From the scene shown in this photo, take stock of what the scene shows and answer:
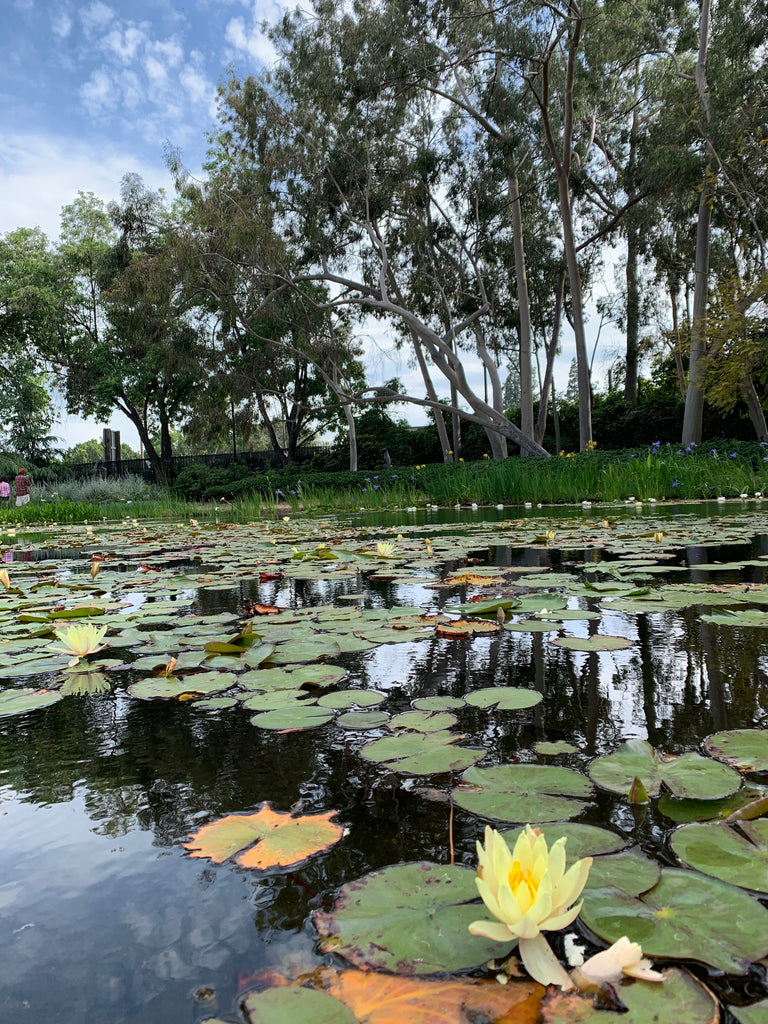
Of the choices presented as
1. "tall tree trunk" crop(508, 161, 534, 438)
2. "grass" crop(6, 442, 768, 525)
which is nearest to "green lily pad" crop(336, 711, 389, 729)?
"grass" crop(6, 442, 768, 525)

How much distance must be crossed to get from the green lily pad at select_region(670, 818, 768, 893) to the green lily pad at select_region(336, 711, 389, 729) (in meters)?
0.43

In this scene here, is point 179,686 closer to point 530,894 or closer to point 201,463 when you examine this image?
point 530,894

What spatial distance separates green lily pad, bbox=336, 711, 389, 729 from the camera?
90 centimetres

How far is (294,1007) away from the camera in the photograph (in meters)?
0.40

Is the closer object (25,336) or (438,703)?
(438,703)

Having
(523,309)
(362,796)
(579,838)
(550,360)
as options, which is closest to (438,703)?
(362,796)

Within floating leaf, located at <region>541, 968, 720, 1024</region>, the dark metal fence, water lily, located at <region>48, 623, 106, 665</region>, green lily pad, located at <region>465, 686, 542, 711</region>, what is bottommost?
green lily pad, located at <region>465, 686, 542, 711</region>

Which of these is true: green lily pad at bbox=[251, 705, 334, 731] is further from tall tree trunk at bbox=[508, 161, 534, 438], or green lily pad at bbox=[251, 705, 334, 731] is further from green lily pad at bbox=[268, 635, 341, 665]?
tall tree trunk at bbox=[508, 161, 534, 438]

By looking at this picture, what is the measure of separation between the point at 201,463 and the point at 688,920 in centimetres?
1998

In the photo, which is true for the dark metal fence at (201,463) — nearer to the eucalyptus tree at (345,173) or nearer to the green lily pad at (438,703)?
the eucalyptus tree at (345,173)

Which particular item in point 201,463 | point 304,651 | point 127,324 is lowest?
point 304,651

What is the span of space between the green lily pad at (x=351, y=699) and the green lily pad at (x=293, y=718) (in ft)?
0.09

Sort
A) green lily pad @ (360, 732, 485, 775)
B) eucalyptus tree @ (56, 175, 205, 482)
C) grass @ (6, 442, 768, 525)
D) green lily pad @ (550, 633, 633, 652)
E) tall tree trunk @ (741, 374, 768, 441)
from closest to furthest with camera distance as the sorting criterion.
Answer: green lily pad @ (360, 732, 485, 775), green lily pad @ (550, 633, 633, 652), grass @ (6, 442, 768, 525), tall tree trunk @ (741, 374, 768, 441), eucalyptus tree @ (56, 175, 205, 482)

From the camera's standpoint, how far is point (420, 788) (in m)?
0.71
